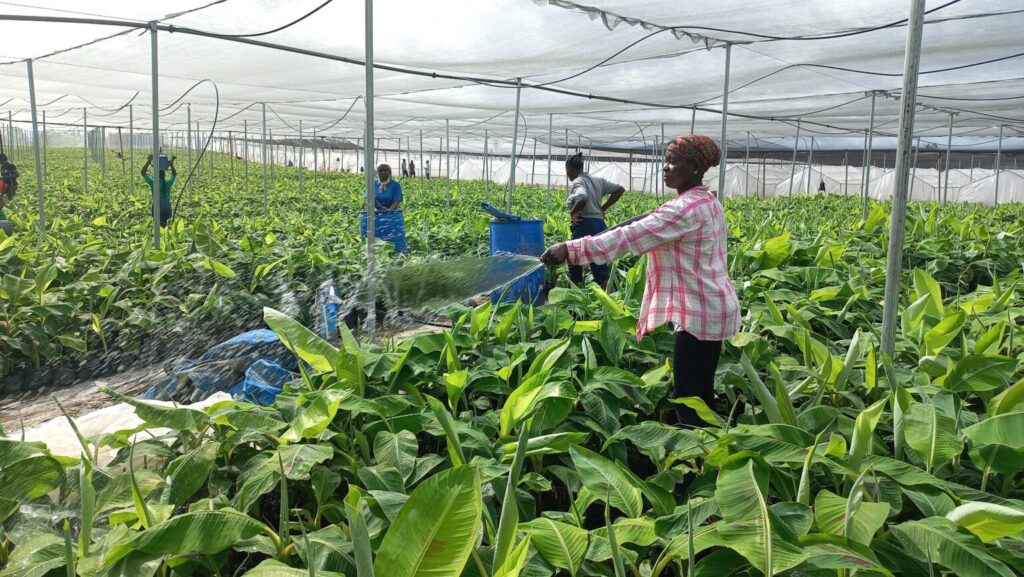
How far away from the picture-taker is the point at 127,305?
4281mm

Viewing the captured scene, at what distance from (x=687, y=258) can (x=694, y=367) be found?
0.42m

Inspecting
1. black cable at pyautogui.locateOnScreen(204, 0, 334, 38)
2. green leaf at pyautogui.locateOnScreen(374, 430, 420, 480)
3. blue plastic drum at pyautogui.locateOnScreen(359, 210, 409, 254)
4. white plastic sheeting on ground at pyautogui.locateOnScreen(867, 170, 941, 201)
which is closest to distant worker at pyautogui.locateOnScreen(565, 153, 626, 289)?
blue plastic drum at pyautogui.locateOnScreen(359, 210, 409, 254)

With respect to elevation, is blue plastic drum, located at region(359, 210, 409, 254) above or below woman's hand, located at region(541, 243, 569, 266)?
below

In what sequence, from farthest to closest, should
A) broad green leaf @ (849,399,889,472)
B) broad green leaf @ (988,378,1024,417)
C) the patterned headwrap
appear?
the patterned headwrap
broad green leaf @ (988,378,1024,417)
broad green leaf @ (849,399,889,472)

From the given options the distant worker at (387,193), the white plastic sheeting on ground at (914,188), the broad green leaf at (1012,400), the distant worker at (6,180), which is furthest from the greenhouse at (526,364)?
the white plastic sheeting on ground at (914,188)

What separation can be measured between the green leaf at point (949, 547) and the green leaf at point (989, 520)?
0.02 meters

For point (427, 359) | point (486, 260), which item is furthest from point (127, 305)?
point (427, 359)

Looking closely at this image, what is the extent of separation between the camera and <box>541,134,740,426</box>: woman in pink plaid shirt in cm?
257

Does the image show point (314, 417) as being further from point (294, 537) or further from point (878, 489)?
point (878, 489)

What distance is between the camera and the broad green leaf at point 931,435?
1.84m

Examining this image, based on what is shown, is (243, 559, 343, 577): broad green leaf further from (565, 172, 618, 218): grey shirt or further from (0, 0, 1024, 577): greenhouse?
(565, 172, 618, 218): grey shirt

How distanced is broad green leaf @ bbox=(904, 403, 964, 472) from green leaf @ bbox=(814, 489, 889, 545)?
45cm

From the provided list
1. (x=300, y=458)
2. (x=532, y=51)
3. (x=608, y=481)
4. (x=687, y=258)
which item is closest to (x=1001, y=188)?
(x=532, y=51)

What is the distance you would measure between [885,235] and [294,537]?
5892 millimetres
